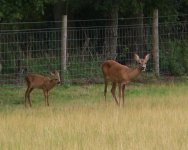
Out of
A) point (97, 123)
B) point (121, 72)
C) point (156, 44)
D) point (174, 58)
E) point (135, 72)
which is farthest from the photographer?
point (174, 58)

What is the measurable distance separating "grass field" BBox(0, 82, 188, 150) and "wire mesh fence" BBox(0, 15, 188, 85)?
1.69m

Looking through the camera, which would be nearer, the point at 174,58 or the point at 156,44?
the point at 156,44

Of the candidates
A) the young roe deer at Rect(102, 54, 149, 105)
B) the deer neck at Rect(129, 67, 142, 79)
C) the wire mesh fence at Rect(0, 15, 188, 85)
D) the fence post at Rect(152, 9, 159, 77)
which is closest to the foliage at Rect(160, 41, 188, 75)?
the wire mesh fence at Rect(0, 15, 188, 85)

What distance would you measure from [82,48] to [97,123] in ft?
27.5

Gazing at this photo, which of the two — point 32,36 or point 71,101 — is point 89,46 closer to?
point 32,36

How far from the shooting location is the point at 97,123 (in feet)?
34.5

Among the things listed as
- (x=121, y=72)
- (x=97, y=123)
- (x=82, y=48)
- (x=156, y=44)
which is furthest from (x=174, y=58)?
(x=97, y=123)

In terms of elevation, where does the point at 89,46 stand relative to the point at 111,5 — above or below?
below

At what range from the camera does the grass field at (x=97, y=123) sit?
8594 millimetres

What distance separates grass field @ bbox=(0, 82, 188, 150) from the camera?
28.2 ft

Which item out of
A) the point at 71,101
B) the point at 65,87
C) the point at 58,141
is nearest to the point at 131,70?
the point at 71,101

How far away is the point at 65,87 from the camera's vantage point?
57.6 ft

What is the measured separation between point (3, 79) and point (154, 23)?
18.1 ft

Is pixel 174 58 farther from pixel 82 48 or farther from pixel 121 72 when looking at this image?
pixel 121 72
